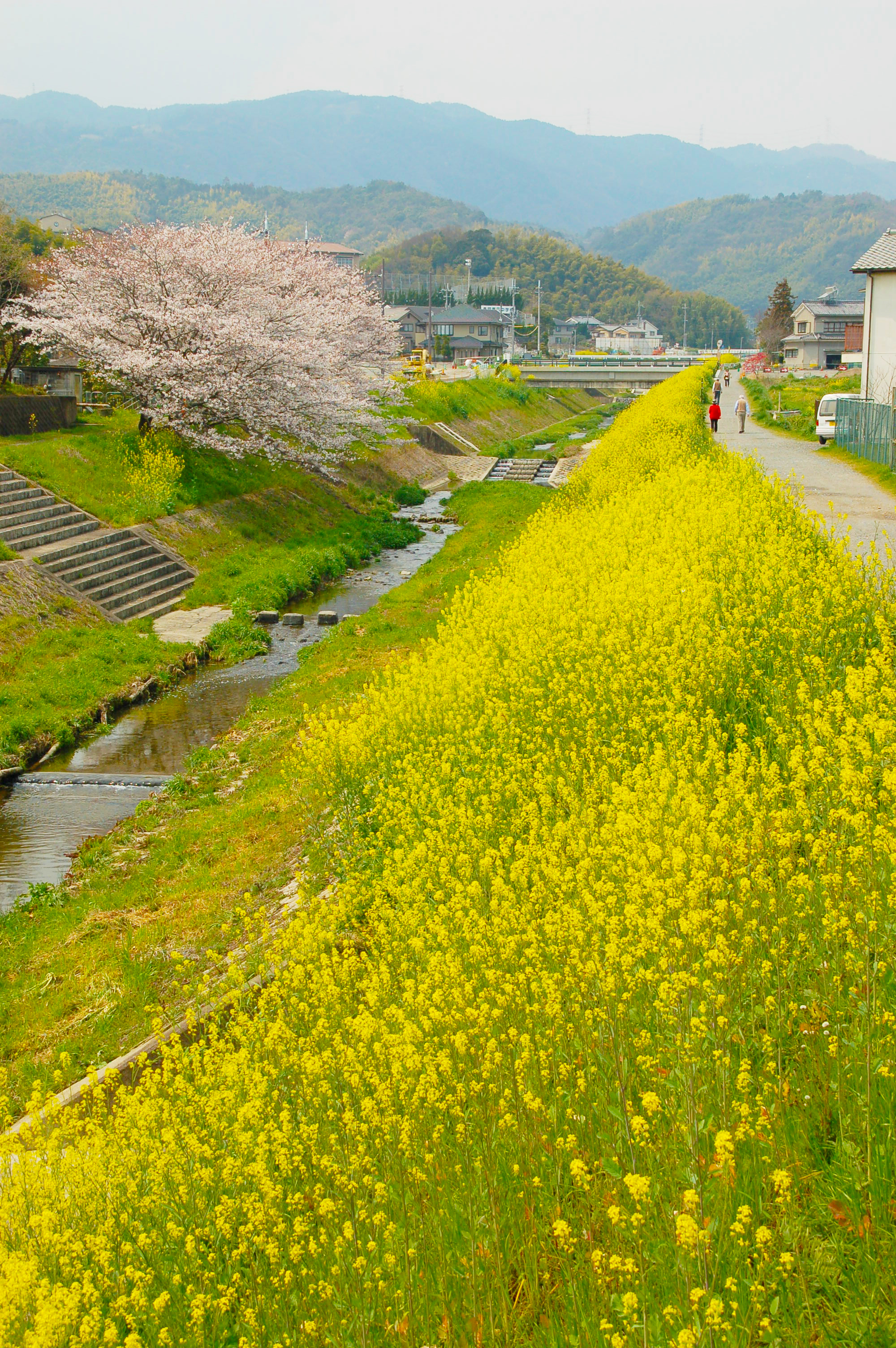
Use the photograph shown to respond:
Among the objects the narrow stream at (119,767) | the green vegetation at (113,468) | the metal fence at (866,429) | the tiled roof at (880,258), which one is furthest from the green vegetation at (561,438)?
the narrow stream at (119,767)

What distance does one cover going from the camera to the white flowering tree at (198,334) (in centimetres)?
2683

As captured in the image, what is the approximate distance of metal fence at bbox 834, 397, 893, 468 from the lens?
939 inches

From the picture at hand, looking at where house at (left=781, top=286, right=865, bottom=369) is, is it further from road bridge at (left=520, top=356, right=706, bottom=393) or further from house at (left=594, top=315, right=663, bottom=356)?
house at (left=594, top=315, right=663, bottom=356)

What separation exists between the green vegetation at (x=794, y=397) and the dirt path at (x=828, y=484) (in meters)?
2.14

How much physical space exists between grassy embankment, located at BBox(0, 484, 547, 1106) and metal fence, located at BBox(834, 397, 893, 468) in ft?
45.8

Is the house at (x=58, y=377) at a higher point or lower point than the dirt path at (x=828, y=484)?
higher

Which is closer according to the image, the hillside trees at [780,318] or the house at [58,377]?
the house at [58,377]

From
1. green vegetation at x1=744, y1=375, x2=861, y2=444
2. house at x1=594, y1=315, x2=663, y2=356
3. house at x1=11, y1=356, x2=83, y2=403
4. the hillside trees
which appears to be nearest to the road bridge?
green vegetation at x1=744, y1=375, x2=861, y2=444

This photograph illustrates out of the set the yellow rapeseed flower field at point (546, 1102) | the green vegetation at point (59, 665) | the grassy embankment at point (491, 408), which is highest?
the grassy embankment at point (491, 408)

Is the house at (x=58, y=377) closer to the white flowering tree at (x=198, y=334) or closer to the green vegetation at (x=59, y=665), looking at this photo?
the white flowering tree at (x=198, y=334)

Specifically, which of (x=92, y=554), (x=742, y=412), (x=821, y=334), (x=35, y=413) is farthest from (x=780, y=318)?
(x=92, y=554)

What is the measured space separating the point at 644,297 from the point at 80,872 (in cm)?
19718

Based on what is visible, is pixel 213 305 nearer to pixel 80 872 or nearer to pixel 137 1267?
pixel 80 872

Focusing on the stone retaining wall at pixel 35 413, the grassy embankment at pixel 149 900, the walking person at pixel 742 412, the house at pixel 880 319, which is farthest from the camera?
the house at pixel 880 319
